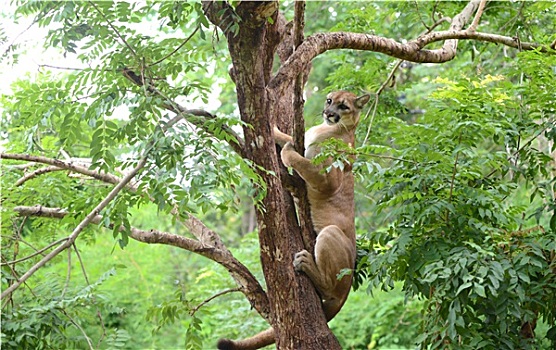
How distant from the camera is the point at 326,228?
588 cm

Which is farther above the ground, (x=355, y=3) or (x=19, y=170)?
(x=355, y=3)

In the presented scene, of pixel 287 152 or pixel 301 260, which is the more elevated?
pixel 287 152

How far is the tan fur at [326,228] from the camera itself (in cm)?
558

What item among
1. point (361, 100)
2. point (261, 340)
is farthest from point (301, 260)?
point (361, 100)

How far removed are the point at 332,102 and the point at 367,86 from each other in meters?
0.82

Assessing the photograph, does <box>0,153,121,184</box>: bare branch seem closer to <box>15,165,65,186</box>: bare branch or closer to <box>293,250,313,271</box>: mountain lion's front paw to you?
<box>15,165,65,186</box>: bare branch

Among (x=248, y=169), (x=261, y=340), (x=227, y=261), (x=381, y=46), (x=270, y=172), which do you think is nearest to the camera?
(x=248, y=169)

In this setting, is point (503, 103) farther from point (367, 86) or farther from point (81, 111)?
point (81, 111)

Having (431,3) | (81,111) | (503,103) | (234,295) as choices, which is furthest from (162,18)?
(234,295)

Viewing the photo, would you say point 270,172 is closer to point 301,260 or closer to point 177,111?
point 177,111

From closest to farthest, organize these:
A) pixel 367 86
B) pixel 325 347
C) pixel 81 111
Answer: pixel 81 111 < pixel 325 347 < pixel 367 86

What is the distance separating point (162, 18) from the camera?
4195 mm

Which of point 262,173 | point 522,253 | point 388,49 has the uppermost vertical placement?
point 388,49

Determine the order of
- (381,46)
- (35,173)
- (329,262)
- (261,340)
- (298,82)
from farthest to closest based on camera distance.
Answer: (35,173)
(261,340)
(329,262)
(381,46)
(298,82)
